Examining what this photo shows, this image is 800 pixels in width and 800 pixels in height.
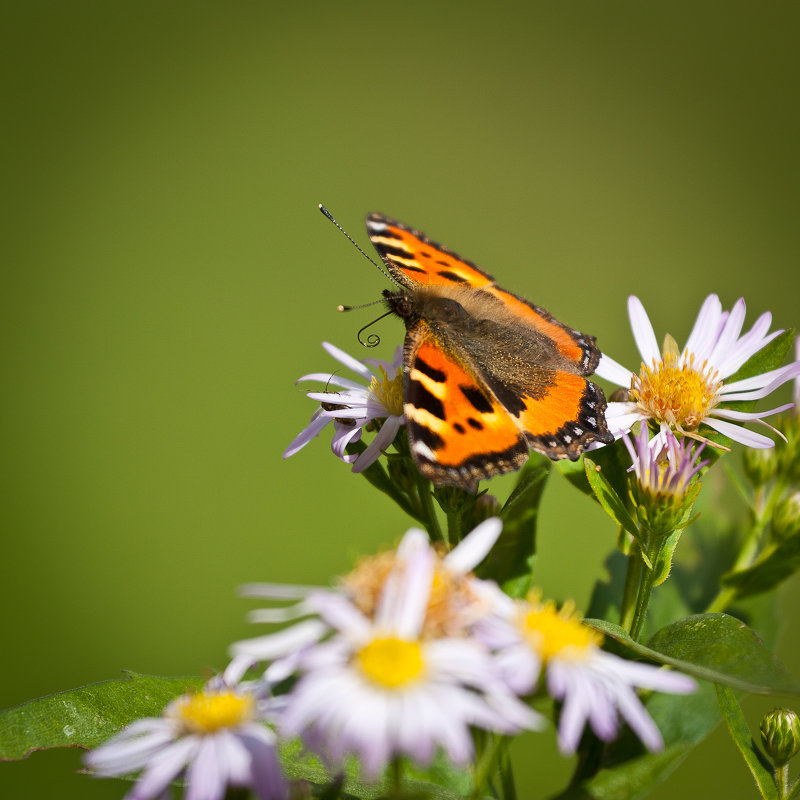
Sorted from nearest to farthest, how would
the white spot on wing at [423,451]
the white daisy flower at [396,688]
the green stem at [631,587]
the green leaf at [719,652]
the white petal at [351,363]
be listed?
the white daisy flower at [396,688], the green leaf at [719,652], the white spot on wing at [423,451], the green stem at [631,587], the white petal at [351,363]

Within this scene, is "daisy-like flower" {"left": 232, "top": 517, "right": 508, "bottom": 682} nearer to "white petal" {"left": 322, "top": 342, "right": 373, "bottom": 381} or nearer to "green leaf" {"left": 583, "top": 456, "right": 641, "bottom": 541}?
"green leaf" {"left": 583, "top": 456, "right": 641, "bottom": 541}

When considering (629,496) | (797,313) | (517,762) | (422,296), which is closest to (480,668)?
(629,496)

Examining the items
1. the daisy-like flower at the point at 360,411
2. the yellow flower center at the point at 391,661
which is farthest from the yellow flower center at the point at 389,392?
the yellow flower center at the point at 391,661

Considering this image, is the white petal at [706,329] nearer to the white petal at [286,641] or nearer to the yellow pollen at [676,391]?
the yellow pollen at [676,391]

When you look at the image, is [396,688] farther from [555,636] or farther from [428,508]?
[428,508]

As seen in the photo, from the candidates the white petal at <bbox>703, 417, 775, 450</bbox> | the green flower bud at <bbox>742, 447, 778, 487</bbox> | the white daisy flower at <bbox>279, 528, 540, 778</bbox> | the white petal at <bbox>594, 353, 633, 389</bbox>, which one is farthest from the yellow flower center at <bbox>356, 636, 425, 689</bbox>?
the green flower bud at <bbox>742, 447, 778, 487</bbox>

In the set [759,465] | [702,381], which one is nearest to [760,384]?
[702,381]

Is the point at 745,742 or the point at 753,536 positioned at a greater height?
the point at 753,536

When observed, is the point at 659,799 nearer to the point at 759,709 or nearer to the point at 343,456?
the point at 759,709
